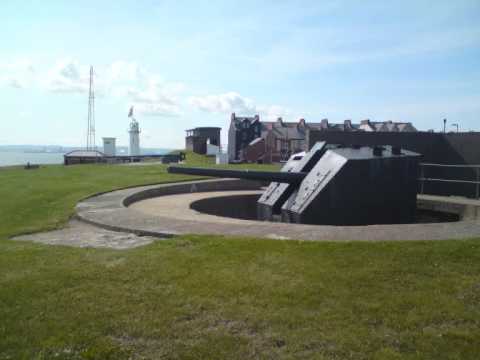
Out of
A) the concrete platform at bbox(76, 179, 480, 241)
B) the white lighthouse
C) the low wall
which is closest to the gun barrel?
the concrete platform at bbox(76, 179, 480, 241)

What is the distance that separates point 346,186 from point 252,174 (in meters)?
1.99

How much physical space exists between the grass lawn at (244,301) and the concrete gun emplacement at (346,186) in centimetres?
257

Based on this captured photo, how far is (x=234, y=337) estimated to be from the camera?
296 cm

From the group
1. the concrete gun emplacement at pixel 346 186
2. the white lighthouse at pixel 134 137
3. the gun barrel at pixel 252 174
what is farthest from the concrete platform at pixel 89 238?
the white lighthouse at pixel 134 137

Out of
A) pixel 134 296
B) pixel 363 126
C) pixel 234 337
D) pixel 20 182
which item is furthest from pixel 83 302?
pixel 363 126

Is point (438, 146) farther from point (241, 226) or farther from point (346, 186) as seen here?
point (241, 226)

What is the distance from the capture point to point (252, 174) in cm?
858

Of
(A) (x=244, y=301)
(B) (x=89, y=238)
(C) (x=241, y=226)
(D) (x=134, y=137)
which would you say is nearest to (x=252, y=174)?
(C) (x=241, y=226)

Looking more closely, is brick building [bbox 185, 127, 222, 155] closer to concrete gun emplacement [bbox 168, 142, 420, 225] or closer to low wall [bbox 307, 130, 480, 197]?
low wall [bbox 307, 130, 480, 197]

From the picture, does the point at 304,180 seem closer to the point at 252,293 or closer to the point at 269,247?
the point at 269,247

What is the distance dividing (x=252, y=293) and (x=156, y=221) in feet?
10.8

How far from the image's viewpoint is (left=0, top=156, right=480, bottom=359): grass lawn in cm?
284

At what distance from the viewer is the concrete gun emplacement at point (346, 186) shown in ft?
23.8

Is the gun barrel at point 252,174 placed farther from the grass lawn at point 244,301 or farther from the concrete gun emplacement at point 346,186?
the grass lawn at point 244,301
